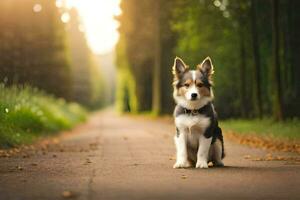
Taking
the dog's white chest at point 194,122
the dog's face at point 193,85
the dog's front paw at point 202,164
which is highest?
the dog's face at point 193,85

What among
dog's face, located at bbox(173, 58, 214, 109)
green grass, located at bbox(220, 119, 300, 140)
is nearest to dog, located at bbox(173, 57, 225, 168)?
dog's face, located at bbox(173, 58, 214, 109)

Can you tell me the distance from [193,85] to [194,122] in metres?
0.64

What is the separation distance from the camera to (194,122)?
11133 millimetres

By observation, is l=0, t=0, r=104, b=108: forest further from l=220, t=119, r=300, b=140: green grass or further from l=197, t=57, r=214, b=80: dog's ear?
l=197, t=57, r=214, b=80: dog's ear

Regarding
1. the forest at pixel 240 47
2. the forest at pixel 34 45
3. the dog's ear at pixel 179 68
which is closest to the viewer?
the dog's ear at pixel 179 68

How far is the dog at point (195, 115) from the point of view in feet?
36.7

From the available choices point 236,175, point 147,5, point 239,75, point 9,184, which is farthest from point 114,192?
point 147,5

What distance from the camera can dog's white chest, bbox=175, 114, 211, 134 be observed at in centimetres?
1116

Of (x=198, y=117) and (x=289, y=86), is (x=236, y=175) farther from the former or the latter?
(x=289, y=86)

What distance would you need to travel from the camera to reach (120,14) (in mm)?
56219

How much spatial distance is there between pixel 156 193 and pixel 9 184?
240cm

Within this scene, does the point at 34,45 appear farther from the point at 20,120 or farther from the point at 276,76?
the point at 20,120

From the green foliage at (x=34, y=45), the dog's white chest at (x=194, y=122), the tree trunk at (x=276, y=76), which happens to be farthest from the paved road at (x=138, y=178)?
the green foliage at (x=34, y=45)

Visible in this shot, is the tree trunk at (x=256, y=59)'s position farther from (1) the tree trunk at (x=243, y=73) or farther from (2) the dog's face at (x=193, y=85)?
(2) the dog's face at (x=193, y=85)
